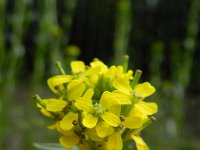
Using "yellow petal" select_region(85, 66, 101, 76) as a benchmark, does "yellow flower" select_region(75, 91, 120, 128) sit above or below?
below

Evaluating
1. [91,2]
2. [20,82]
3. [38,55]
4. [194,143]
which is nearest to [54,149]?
[38,55]

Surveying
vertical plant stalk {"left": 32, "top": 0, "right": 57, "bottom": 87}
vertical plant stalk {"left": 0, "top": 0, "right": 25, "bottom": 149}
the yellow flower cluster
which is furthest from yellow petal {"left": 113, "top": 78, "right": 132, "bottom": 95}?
vertical plant stalk {"left": 32, "top": 0, "right": 57, "bottom": 87}

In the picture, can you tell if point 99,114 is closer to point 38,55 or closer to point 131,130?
point 131,130

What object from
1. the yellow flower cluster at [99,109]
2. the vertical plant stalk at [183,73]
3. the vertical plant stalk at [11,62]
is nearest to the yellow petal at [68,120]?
the yellow flower cluster at [99,109]

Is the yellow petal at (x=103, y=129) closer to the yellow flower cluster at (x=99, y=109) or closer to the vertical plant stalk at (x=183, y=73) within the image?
the yellow flower cluster at (x=99, y=109)

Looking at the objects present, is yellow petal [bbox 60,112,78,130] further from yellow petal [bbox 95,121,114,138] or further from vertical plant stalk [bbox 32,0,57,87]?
vertical plant stalk [bbox 32,0,57,87]

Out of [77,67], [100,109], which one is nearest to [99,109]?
[100,109]
